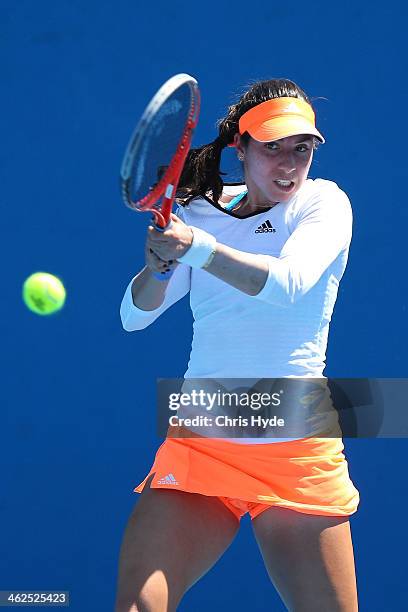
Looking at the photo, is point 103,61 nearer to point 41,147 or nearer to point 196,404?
point 41,147

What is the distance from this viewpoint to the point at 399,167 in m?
3.85

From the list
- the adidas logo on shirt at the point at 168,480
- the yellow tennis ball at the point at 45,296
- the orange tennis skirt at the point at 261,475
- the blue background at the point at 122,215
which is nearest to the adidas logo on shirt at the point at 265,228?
the orange tennis skirt at the point at 261,475

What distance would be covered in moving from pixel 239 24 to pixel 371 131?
57 cm

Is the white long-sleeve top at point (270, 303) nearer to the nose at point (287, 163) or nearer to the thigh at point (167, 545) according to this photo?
the nose at point (287, 163)

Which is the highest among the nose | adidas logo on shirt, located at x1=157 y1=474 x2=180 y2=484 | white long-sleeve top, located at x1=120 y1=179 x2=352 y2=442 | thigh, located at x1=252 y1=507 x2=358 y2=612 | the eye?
the eye

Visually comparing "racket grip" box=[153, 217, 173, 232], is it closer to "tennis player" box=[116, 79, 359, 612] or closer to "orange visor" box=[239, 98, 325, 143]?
"tennis player" box=[116, 79, 359, 612]

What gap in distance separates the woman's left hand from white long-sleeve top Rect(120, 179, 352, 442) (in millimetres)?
255

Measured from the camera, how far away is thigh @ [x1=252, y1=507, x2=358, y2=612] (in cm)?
233

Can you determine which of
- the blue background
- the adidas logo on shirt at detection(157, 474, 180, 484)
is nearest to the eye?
the adidas logo on shirt at detection(157, 474, 180, 484)

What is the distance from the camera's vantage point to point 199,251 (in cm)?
215

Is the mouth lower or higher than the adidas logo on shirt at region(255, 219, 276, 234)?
higher

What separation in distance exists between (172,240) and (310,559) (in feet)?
2.40

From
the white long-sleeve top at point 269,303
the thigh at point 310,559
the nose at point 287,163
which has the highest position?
the nose at point 287,163

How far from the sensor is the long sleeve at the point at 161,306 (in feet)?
8.32
